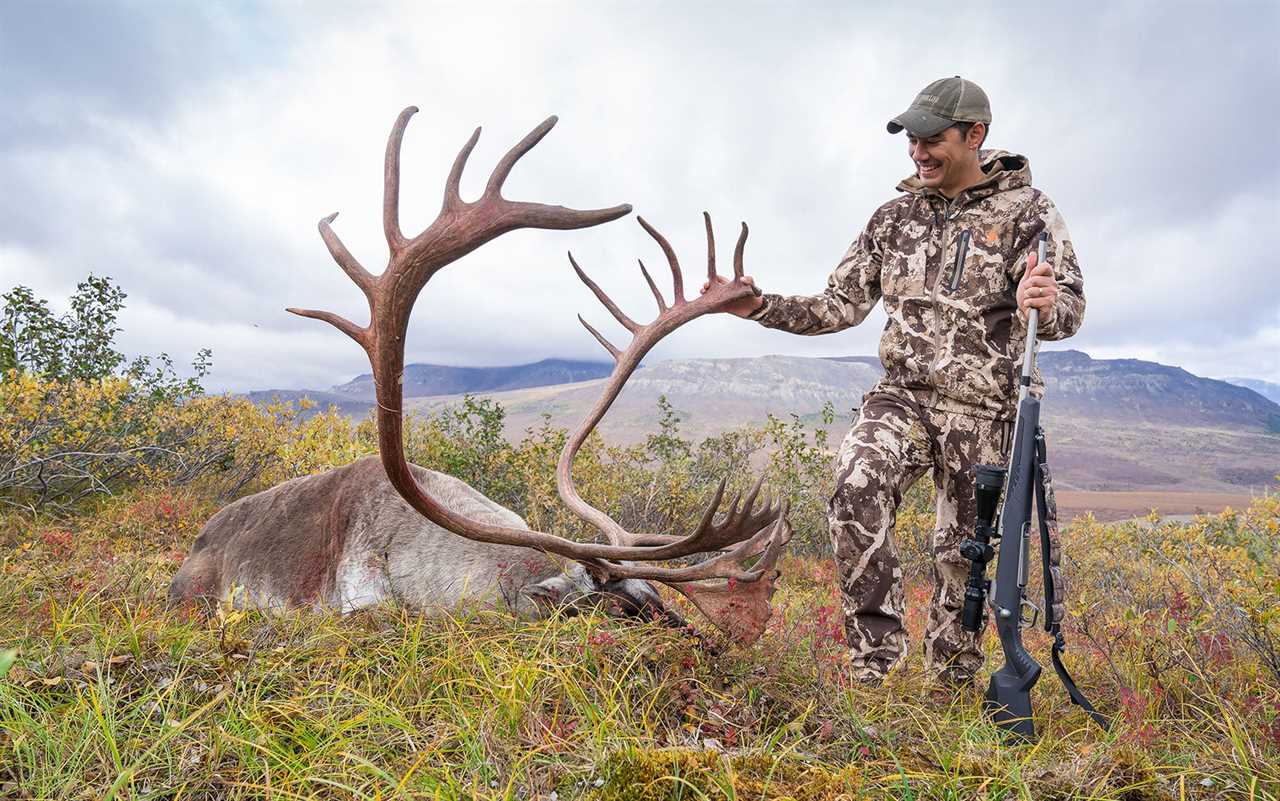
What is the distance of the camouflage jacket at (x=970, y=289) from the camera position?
3520 mm

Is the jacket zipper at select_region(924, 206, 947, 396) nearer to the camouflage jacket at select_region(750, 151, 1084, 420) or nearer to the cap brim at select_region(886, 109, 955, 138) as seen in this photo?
the camouflage jacket at select_region(750, 151, 1084, 420)

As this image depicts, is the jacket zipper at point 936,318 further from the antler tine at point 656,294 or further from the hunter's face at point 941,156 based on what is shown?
the antler tine at point 656,294

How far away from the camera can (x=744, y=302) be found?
4113 millimetres

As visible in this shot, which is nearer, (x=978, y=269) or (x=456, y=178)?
(x=456, y=178)

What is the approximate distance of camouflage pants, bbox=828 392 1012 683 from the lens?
334 centimetres

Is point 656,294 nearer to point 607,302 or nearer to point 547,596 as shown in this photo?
point 607,302

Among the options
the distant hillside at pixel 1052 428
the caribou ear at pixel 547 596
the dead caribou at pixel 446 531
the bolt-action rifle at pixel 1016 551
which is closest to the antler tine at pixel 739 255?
the dead caribou at pixel 446 531

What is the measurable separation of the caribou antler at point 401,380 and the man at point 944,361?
541 mm

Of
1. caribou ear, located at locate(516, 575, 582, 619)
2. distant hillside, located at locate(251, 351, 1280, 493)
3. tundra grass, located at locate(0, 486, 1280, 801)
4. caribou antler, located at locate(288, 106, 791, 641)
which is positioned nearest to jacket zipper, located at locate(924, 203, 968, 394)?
caribou antler, located at locate(288, 106, 791, 641)

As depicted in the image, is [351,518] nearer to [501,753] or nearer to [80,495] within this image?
[501,753]

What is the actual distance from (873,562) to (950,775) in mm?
1436

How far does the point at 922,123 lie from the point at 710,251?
3.87ft

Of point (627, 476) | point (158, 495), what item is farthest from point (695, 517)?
point (158, 495)

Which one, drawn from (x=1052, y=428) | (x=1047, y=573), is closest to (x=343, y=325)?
(x=1047, y=573)
